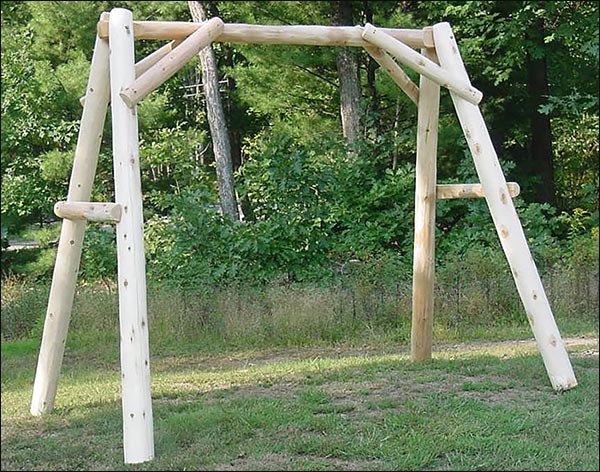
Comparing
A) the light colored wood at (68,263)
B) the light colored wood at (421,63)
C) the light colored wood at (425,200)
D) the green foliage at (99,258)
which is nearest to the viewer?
the light colored wood at (68,263)

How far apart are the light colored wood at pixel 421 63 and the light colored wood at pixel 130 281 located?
172 centimetres

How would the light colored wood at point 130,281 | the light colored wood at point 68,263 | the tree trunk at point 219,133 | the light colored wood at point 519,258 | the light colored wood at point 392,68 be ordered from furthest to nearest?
the tree trunk at point 219,133 → the light colored wood at point 392,68 → the light colored wood at point 519,258 → the light colored wood at point 68,263 → the light colored wood at point 130,281

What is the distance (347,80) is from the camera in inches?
524

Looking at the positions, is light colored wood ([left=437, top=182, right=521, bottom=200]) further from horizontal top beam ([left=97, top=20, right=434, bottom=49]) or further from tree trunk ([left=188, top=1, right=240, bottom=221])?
tree trunk ([left=188, top=1, right=240, bottom=221])

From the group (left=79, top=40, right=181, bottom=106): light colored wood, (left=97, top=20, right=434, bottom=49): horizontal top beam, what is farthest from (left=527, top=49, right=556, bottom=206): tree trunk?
(left=79, top=40, right=181, bottom=106): light colored wood

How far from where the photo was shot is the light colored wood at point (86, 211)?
4.50 meters

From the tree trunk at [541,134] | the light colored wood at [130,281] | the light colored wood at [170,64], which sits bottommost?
the light colored wood at [130,281]

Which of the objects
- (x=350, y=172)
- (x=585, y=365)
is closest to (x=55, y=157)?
(x=350, y=172)

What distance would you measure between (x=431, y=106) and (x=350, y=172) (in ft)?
18.3

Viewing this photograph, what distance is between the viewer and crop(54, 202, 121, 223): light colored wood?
14.8ft

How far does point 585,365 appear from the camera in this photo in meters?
6.23

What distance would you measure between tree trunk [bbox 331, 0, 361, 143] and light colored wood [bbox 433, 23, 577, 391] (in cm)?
767

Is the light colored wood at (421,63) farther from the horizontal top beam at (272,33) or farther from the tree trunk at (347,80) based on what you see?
the tree trunk at (347,80)

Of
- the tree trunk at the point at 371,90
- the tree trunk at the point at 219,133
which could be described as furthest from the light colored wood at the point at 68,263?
the tree trunk at the point at 219,133
